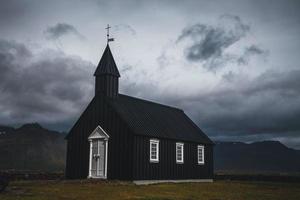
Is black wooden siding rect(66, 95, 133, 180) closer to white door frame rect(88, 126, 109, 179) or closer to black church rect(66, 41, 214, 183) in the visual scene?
black church rect(66, 41, 214, 183)

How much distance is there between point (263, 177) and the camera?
5078cm

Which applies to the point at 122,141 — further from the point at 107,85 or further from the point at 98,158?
the point at 107,85

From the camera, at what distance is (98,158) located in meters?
33.9

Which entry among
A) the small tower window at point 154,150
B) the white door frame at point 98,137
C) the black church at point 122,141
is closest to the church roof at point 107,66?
the black church at point 122,141

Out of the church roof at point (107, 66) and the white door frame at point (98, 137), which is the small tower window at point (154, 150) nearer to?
the white door frame at point (98, 137)

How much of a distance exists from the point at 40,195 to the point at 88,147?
13634mm

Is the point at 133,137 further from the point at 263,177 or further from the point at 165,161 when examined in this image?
the point at 263,177

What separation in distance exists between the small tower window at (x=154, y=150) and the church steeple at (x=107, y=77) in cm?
536

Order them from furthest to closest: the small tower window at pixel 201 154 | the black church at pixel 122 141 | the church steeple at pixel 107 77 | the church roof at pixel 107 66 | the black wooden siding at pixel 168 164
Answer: the small tower window at pixel 201 154 < the church roof at pixel 107 66 < the church steeple at pixel 107 77 < the black church at pixel 122 141 < the black wooden siding at pixel 168 164

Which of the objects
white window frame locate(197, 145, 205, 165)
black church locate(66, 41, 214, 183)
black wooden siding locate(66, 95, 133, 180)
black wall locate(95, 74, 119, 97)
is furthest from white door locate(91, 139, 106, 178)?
white window frame locate(197, 145, 205, 165)

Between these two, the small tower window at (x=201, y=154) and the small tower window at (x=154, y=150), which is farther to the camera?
the small tower window at (x=201, y=154)

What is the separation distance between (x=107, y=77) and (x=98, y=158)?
272 inches

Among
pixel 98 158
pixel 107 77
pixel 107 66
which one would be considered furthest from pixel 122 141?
pixel 107 66

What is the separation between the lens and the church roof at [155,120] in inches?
1334
